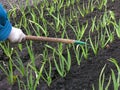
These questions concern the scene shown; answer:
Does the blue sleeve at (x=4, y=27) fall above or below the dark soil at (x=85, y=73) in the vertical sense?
above

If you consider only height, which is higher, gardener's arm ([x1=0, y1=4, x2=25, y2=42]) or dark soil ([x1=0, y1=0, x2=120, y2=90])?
gardener's arm ([x1=0, y1=4, x2=25, y2=42])

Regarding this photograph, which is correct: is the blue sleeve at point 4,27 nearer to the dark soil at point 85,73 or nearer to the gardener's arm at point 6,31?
the gardener's arm at point 6,31

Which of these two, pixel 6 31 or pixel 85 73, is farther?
pixel 85 73

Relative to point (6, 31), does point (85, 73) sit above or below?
below

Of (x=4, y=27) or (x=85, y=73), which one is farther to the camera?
(x=85, y=73)

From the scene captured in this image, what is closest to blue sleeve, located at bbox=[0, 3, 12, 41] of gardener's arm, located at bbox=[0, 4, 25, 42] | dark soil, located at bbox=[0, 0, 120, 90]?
gardener's arm, located at bbox=[0, 4, 25, 42]

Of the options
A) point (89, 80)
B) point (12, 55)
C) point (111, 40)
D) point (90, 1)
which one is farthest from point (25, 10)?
point (89, 80)

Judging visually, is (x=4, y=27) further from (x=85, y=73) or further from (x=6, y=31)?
(x=85, y=73)

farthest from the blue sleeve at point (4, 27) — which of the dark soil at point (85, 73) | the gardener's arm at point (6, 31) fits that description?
the dark soil at point (85, 73)

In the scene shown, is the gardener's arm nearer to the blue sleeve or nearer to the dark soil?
the blue sleeve

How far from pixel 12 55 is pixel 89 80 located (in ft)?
2.50

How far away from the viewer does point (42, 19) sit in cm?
330

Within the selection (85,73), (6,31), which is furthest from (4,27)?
(85,73)

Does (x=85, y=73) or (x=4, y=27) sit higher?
(x=4, y=27)
